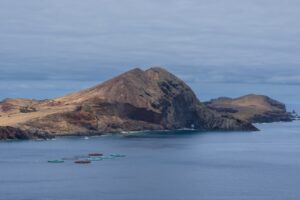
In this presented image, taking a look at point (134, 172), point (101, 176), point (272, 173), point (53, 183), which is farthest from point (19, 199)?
point (272, 173)

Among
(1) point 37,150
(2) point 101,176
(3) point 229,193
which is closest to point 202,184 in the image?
(3) point 229,193

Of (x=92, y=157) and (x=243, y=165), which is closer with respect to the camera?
(x=243, y=165)

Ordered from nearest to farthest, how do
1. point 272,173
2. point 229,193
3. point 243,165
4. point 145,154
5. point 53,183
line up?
point 229,193
point 53,183
point 272,173
point 243,165
point 145,154

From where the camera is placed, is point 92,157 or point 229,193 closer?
point 229,193

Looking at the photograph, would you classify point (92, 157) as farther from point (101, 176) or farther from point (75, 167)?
point (101, 176)

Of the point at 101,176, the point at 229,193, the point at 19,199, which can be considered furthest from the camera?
the point at 101,176

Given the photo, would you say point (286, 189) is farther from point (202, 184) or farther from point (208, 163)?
point (208, 163)

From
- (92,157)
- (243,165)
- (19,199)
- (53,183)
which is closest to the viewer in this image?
(19,199)

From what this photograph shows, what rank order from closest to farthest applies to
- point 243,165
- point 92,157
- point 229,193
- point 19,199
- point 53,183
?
1. point 19,199
2. point 229,193
3. point 53,183
4. point 243,165
5. point 92,157
